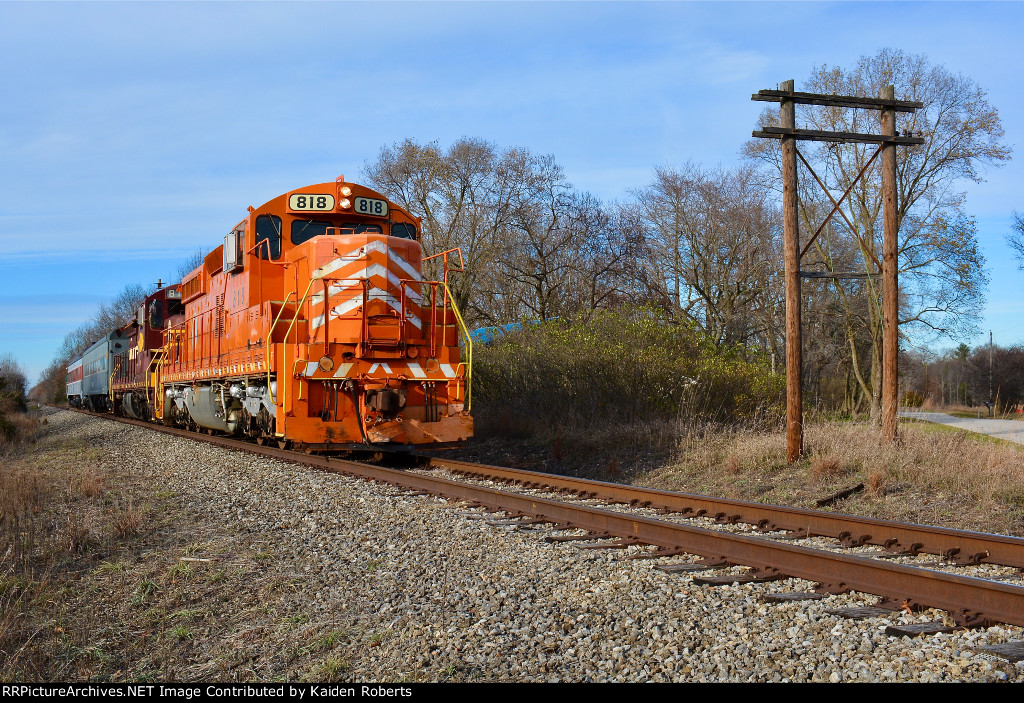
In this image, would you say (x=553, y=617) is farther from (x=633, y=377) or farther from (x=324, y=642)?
(x=633, y=377)

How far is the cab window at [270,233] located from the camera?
10.4 m

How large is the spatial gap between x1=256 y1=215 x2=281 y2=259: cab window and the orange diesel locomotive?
13 mm

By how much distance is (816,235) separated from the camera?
9.16 meters

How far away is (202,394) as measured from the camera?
508 inches

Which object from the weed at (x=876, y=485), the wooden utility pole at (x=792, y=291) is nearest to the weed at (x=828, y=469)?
the weed at (x=876, y=485)

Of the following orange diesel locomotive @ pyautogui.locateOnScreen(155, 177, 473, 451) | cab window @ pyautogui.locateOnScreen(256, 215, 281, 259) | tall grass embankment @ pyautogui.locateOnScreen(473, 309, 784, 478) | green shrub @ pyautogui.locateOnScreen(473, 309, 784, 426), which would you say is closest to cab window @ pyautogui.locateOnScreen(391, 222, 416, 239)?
orange diesel locomotive @ pyautogui.locateOnScreen(155, 177, 473, 451)

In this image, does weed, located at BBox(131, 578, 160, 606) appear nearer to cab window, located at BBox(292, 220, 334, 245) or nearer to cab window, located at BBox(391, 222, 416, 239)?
cab window, located at BBox(292, 220, 334, 245)

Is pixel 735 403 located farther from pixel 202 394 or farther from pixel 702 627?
pixel 702 627

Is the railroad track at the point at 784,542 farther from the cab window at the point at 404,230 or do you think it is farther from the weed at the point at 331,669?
the cab window at the point at 404,230

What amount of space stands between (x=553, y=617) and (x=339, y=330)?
20.0ft

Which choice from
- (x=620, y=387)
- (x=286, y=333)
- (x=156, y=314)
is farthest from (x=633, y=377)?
(x=156, y=314)

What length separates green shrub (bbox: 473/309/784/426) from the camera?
12.7m

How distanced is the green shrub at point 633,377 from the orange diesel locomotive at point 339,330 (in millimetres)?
3642
